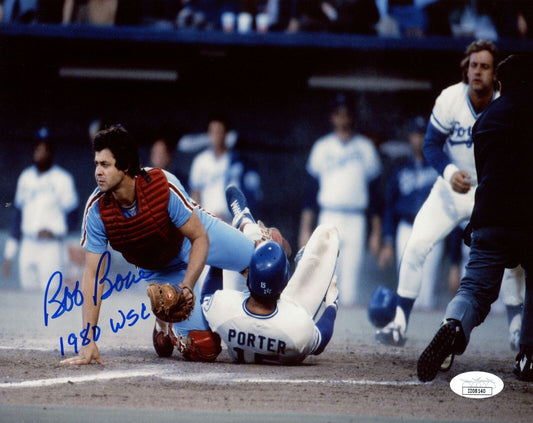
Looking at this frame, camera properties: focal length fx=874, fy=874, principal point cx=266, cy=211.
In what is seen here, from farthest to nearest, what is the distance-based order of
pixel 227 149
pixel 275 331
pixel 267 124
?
pixel 267 124 < pixel 227 149 < pixel 275 331

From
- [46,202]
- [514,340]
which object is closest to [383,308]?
[514,340]

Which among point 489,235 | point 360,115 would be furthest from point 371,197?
point 489,235

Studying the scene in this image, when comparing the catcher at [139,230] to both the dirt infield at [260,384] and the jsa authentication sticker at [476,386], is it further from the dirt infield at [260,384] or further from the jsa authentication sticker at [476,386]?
the jsa authentication sticker at [476,386]

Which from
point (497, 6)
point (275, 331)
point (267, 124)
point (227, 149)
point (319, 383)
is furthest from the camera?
point (267, 124)

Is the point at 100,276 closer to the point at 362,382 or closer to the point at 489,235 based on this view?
the point at 362,382

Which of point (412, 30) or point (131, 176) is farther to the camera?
point (412, 30)

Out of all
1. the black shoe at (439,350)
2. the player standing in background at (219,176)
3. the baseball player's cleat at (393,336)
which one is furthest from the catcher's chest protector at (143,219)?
the player standing in background at (219,176)

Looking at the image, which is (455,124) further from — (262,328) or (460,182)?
(262,328)
